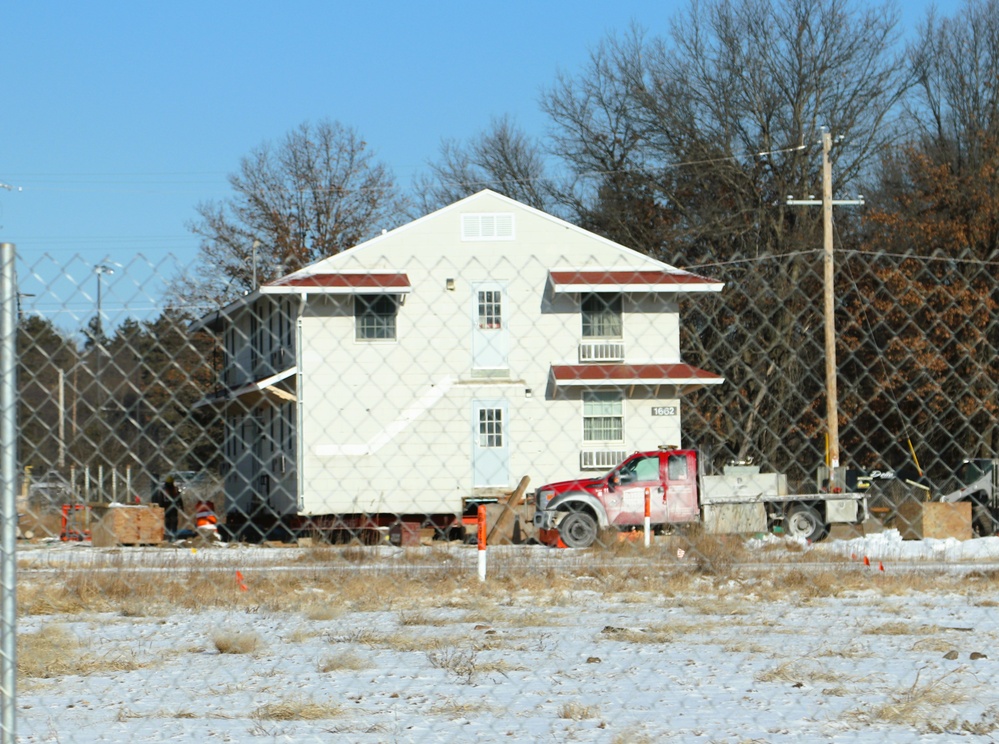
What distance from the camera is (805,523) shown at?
85.9ft

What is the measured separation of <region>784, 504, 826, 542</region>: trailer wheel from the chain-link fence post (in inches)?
867

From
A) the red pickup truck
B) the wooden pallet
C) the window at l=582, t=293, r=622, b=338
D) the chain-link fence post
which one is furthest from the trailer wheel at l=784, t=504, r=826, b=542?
the chain-link fence post

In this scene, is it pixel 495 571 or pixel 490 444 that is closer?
pixel 495 571

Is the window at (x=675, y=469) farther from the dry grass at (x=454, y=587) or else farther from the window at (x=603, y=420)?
the dry grass at (x=454, y=587)

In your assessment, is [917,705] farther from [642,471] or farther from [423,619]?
[642,471]

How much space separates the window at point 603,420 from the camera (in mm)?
30953

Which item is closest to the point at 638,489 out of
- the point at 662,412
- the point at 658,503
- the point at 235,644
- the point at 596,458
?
the point at 658,503

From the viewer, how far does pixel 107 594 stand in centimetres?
1341

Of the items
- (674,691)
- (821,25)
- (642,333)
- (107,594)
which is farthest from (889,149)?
(674,691)

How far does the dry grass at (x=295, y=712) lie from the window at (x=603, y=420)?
23805mm

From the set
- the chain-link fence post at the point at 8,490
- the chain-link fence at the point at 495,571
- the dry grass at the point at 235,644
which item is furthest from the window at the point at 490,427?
the chain-link fence post at the point at 8,490

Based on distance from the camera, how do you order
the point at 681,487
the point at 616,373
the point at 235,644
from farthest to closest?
the point at 616,373 → the point at 681,487 → the point at 235,644

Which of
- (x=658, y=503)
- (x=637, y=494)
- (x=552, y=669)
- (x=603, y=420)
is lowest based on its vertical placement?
(x=552, y=669)

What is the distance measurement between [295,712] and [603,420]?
80.2 ft
